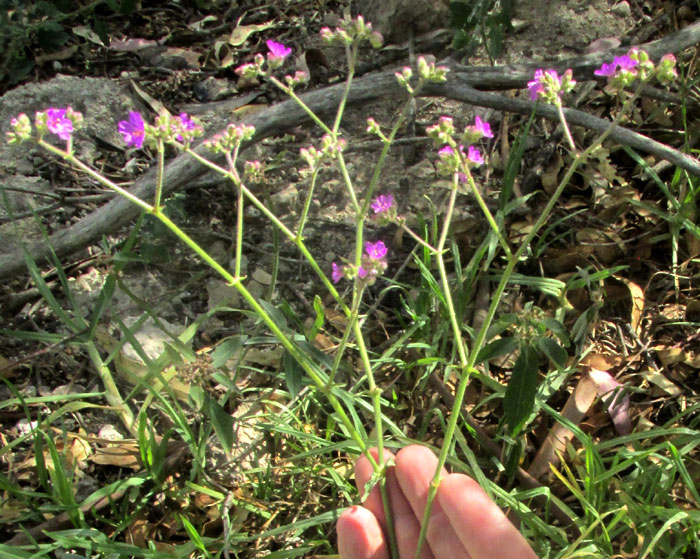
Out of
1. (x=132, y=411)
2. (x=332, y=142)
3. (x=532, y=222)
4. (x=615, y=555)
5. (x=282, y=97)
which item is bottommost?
(x=615, y=555)

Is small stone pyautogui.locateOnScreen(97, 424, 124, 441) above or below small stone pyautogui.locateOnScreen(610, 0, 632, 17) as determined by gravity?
below

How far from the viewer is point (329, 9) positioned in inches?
135

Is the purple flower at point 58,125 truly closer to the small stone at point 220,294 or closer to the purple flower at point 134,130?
the purple flower at point 134,130

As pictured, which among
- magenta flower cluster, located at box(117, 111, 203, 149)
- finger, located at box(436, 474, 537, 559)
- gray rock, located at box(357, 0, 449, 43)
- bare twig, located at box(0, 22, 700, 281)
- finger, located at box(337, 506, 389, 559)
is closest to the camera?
magenta flower cluster, located at box(117, 111, 203, 149)

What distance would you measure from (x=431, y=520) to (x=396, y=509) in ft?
0.36

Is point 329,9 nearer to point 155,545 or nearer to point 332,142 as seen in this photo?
point 332,142

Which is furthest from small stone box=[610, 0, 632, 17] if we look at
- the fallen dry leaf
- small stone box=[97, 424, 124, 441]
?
small stone box=[97, 424, 124, 441]

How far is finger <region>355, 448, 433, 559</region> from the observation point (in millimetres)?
1771

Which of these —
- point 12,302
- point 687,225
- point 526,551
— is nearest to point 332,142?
point 526,551

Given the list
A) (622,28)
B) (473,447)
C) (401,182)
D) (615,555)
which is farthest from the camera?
(622,28)

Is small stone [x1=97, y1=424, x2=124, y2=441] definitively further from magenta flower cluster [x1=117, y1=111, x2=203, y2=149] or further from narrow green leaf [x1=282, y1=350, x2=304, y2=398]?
magenta flower cluster [x1=117, y1=111, x2=203, y2=149]

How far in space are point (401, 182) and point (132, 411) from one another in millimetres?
1435

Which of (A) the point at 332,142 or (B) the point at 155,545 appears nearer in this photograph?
(A) the point at 332,142

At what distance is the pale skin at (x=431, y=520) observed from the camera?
1534 millimetres
